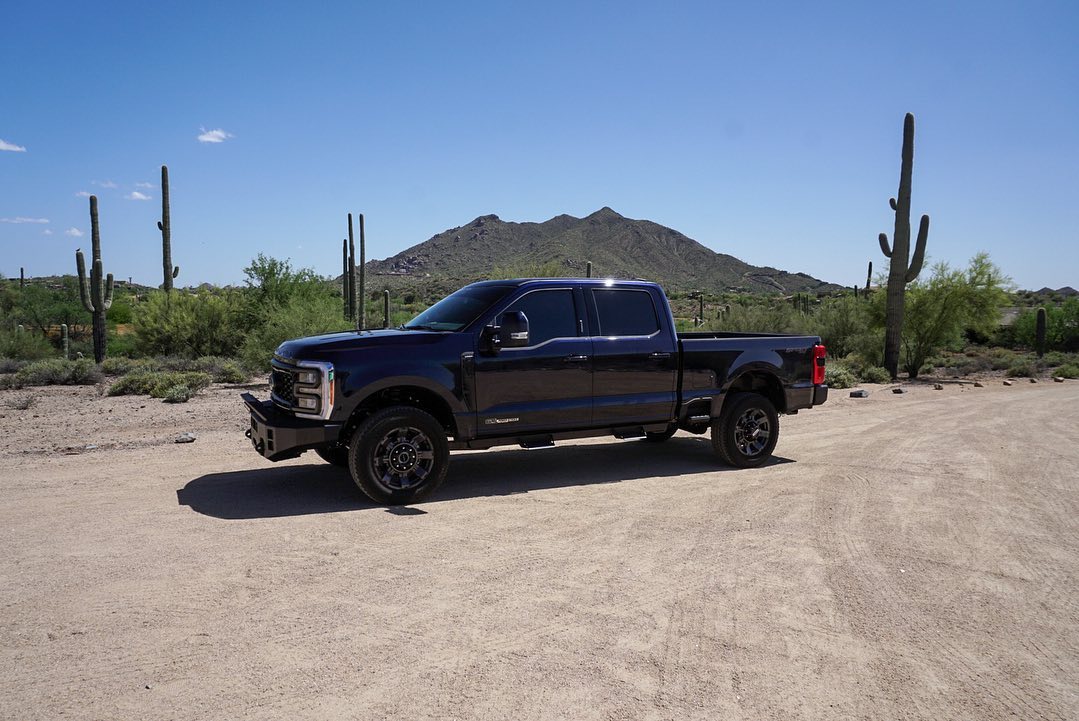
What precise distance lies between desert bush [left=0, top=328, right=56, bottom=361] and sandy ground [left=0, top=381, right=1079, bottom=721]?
65.7 ft

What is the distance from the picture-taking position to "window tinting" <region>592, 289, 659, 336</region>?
8.84 metres

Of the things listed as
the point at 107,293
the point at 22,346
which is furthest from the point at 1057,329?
the point at 22,346

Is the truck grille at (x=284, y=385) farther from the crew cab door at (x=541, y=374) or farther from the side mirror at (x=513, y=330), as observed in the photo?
the side mirror at (x=513, y=330)

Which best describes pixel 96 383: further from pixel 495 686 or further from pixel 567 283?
pixel 495 686

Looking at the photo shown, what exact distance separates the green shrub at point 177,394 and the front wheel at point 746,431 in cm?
1049

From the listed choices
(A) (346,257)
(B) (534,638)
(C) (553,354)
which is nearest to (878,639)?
(B) (534,638)

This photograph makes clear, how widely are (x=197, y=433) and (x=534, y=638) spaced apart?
8512 mm

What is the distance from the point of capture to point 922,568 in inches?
236

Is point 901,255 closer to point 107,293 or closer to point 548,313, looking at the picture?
point 548,313

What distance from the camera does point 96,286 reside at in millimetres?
24344

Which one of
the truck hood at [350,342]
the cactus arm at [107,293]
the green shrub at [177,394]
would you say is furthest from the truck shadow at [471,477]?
the cactus arm at [107,293]

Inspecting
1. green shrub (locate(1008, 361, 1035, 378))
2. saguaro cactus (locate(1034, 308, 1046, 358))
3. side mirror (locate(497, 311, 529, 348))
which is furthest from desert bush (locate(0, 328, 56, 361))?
saguaro cactus (locate(1034, 308, 1046, 358))

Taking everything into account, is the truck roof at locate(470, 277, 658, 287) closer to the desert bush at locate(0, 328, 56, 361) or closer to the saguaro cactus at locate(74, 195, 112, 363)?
the saguaro cactus at locate(74, 195, 112, 363)

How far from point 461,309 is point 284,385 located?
6.54ft
